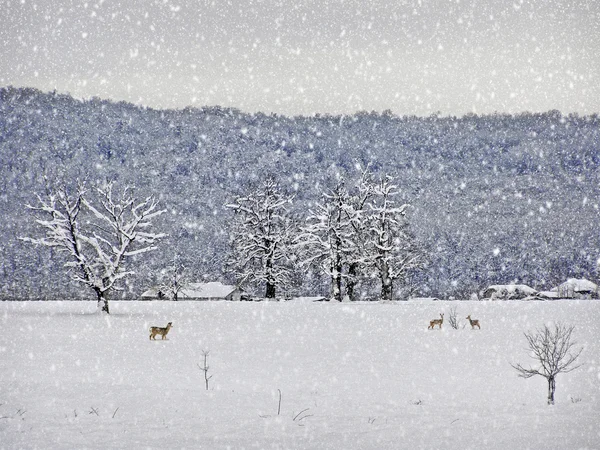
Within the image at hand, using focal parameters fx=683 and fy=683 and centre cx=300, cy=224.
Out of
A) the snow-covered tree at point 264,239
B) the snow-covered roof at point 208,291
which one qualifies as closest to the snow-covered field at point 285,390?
the snow-covered tree at point 264,239

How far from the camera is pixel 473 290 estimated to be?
132 m

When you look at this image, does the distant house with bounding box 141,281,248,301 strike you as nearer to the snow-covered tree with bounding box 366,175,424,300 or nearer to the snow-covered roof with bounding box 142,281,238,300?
the snow-covered roof with bounding box 142,281,238,300

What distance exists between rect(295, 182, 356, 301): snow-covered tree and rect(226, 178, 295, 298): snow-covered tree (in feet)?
6.16

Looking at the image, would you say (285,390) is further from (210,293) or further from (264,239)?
(210,293)

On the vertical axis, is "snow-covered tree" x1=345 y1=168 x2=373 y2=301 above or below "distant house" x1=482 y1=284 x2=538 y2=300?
above

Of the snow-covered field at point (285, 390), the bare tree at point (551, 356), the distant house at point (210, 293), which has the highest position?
the bare tree at point (551, 356)

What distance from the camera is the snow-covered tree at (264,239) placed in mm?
59062

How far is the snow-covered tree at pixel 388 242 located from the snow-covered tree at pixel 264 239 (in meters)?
7.69

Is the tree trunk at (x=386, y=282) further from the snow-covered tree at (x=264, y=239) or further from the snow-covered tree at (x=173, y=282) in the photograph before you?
the snow-covered tree at (x=173, y=282)

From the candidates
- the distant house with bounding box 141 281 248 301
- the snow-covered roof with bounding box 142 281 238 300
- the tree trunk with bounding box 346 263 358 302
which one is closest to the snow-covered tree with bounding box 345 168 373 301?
the tree trunk with bounding box 346 263 358 302

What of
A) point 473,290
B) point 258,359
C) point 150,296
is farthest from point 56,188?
point 473,290

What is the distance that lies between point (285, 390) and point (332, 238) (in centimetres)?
4062

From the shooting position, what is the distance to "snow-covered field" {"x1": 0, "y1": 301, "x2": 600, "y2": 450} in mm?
12188

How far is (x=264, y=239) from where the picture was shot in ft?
196
